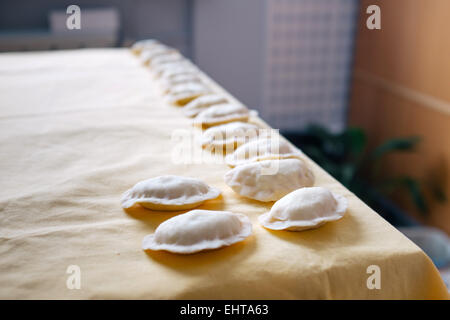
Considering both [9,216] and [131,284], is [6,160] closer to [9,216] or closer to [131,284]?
[9,216]

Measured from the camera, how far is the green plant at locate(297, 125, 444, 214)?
277 centimetres

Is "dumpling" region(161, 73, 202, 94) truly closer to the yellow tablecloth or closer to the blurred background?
the yellow tablecloth

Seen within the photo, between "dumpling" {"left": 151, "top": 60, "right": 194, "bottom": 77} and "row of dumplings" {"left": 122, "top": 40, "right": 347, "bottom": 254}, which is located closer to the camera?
"row of dumplings" {"left": 122, "top": 40, "right": 347, "bottom": 254}

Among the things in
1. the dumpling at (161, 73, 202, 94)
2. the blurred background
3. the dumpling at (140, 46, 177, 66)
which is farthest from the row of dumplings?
the blurred background

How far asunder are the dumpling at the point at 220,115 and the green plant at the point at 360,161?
1522 mm

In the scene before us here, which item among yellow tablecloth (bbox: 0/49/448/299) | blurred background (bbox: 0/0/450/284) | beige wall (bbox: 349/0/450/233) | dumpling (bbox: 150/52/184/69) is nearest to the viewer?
yellow tablecloth (bbox: 0/49/448/299)

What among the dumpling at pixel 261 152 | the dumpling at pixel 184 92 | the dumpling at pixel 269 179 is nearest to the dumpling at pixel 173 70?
the dumpling at pixel 184 92

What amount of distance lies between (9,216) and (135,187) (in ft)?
0.85

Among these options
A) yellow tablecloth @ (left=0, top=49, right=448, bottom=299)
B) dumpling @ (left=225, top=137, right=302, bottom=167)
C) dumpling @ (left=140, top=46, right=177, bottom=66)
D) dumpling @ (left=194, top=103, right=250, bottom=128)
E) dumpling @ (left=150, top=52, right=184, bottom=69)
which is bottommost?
yellow tablecloth @ (left=0, top=49, right=448, bottom=299)

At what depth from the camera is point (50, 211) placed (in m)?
0.97

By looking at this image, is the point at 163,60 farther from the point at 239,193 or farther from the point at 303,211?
the point at 303,211

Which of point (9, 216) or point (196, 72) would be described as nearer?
point (9, 216)

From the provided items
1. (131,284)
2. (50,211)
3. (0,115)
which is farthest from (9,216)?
(0,115)

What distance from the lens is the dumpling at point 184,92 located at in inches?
68.4
